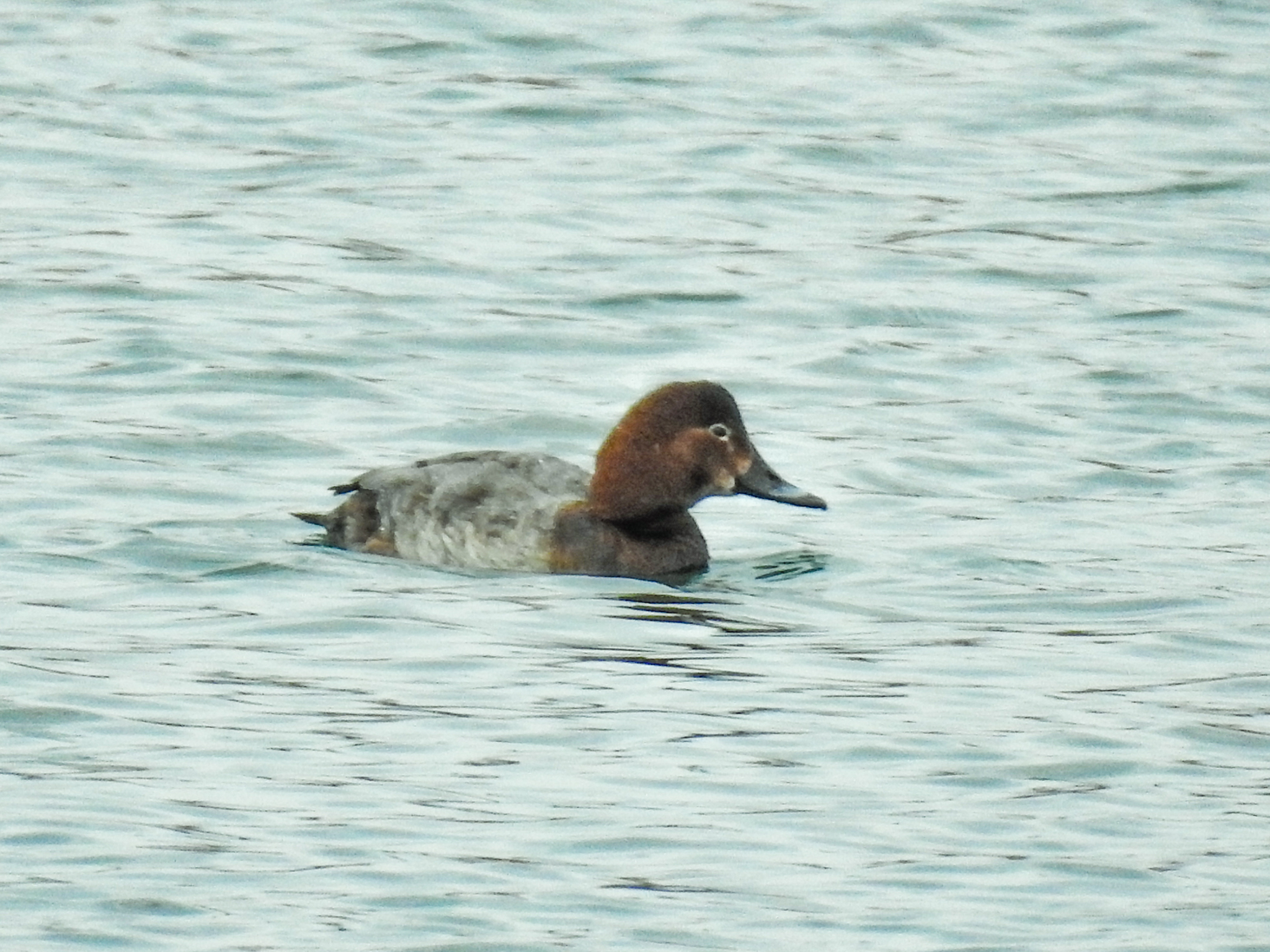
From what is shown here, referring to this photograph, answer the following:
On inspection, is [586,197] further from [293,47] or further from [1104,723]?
[1104,723]

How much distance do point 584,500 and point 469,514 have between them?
44cm

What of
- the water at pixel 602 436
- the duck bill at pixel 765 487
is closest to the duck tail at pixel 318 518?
the water at pixel 602 436

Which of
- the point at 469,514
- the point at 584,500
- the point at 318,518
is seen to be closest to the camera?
the point at 469,514

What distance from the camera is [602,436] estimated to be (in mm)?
12586

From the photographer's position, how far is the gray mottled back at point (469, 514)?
1027 centimetres

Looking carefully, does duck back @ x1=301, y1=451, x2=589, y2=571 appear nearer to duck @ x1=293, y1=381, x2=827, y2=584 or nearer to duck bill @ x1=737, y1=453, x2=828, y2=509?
duck @ x1=293, y1=381, x2=827, y2=584

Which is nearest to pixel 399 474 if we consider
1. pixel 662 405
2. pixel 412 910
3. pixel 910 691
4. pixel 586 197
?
pixel 662 405

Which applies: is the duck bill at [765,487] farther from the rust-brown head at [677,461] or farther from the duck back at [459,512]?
the duck back at [459,512]

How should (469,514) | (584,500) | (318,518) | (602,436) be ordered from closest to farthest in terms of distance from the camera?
(469,514)
(584,500)
(318,518)
(602,436)

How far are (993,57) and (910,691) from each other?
1280cm

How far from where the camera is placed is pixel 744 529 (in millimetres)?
11461

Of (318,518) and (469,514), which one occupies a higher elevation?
(469,514)

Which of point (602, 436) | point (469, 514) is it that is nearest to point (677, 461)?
point (469, 514)

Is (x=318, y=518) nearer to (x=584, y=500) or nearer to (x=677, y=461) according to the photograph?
(x=584, y=500)
